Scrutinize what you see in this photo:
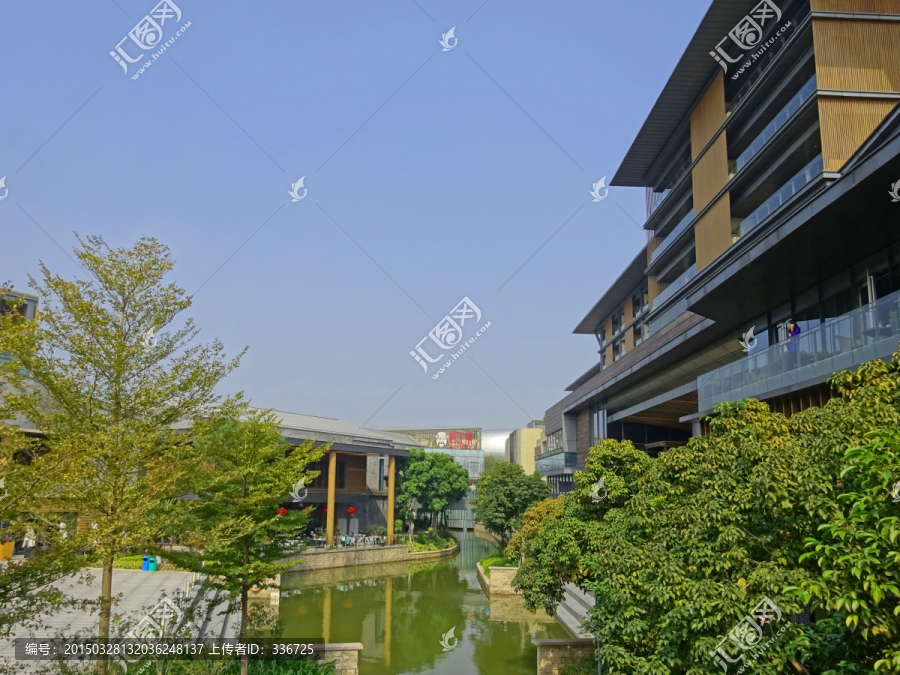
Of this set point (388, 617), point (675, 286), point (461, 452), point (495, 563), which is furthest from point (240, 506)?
point (461, 452)

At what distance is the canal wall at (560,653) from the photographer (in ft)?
50.1

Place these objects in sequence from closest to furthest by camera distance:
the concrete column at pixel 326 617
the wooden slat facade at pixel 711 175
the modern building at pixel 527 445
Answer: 1. the concrete column at pixel 326 617
2. the wooden slat facade at pixel 711 175
3. the modern building at pixel 527 445

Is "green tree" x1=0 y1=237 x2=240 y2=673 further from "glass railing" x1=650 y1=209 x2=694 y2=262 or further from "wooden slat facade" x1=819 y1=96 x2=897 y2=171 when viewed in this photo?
"glass railing" x1=650 y1=209 x2=694 y2=262

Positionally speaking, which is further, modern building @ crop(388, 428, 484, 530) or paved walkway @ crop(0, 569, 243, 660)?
modern building @ crop(388, 428, 484, 530)

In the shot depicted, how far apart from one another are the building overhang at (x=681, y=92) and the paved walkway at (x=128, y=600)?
21985 mm

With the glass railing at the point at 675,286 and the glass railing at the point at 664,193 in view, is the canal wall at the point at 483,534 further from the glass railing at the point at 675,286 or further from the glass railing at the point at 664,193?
the glass railing at the point at 664,193

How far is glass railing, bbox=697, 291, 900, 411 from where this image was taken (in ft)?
36.6

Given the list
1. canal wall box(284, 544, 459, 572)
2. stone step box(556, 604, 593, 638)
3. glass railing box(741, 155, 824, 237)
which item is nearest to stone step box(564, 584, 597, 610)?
stone step box(556, 604, 593, 638)

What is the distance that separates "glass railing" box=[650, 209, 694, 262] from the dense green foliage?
19380mm

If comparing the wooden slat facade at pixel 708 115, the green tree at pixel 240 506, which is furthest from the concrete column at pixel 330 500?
the wooden slat facade at pixel 708 115

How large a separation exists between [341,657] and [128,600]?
967 cm

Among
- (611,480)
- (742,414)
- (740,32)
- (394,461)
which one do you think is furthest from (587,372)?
(742,414)

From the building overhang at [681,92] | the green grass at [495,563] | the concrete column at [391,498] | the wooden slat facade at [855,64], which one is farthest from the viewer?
the concrete column at [391,498]

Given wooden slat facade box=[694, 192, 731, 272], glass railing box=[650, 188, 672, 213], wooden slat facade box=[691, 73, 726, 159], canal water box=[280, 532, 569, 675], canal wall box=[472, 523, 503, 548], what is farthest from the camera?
canal wall box=[472, 523, 503, 548]
